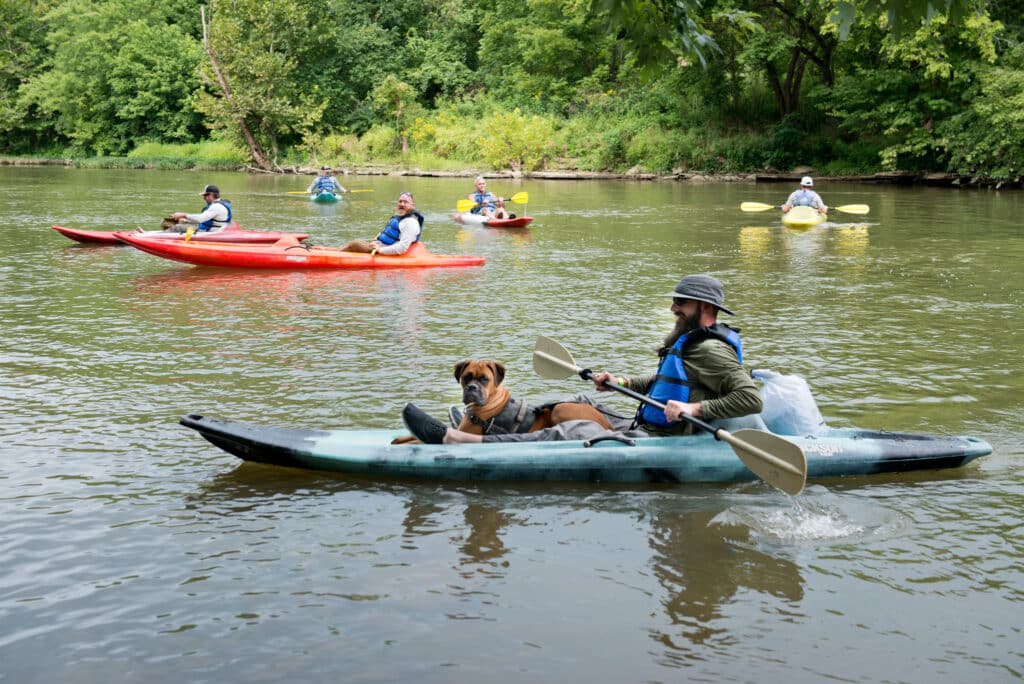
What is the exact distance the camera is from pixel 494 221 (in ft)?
60.2

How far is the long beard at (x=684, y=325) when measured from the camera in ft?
17.0

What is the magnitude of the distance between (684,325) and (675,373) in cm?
27

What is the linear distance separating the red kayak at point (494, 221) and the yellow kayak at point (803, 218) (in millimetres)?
4639

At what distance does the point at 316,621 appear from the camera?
13.1 ft

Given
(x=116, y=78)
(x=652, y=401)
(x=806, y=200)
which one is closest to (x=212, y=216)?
(x=652, y=401)

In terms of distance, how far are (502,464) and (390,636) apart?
161 centimetres

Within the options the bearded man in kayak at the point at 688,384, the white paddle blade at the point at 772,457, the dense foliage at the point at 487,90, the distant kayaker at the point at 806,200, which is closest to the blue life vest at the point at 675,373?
the bearded man in kayak at the point at 688,384

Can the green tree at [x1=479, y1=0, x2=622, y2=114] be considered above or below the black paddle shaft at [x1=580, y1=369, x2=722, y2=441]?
above

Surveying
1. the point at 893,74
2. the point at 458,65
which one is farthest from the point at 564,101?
the point at 893,74

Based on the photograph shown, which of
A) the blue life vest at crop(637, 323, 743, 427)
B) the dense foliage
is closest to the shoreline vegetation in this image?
the dense foliage

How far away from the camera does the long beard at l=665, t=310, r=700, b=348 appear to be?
17.0 ft

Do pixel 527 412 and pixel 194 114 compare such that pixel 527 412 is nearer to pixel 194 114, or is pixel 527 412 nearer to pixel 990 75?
pixel 990 75

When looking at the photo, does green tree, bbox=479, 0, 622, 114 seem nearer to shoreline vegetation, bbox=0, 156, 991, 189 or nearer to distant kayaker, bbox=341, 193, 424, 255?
shoreline vegetation, bbox=0, 156, 991, 189

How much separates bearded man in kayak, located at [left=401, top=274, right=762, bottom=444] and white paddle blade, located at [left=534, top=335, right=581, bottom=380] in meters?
0.55
